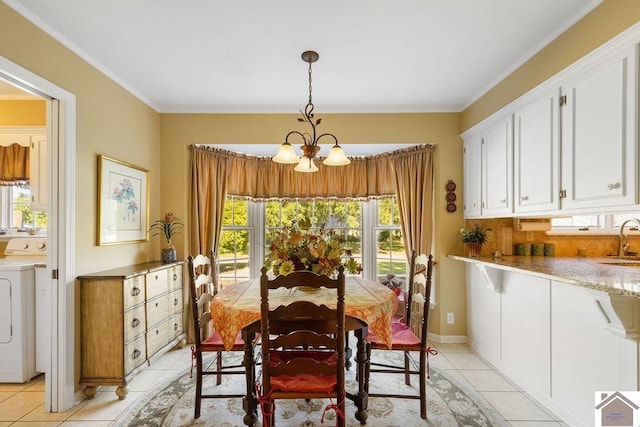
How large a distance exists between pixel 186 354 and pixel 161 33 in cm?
291

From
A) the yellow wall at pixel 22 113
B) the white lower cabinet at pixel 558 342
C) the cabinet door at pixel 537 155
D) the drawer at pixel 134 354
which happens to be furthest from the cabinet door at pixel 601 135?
the yellow wall at pixel 22 113

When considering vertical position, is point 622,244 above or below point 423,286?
above

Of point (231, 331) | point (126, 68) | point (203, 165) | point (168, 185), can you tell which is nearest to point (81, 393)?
point (231, 331)

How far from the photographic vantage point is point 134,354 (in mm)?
2469

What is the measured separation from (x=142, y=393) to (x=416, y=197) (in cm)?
321

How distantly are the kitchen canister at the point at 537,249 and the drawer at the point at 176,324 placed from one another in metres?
3.53

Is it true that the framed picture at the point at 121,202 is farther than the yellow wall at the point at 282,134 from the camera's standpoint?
No

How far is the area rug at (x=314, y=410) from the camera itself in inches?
82.4

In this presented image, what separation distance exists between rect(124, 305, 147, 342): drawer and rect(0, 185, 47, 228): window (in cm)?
195

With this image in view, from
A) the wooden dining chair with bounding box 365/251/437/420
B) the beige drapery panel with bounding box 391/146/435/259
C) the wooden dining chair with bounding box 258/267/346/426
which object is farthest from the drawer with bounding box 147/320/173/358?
the beige drapery panel with bounding box 391/146/435/259

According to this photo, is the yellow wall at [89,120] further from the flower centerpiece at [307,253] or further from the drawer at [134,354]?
the flower centerpiece at [307,253]

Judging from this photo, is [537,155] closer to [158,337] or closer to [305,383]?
[305,383]

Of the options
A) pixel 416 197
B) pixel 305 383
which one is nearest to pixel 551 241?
pixel 416 197

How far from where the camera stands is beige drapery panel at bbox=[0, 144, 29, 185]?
3178mm
